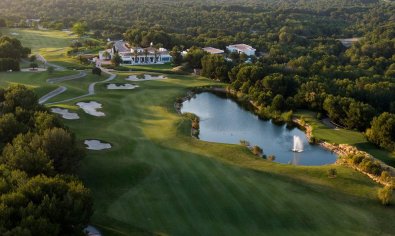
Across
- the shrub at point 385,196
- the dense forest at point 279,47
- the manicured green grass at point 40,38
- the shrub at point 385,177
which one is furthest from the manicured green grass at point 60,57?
the shrub at point 385,196

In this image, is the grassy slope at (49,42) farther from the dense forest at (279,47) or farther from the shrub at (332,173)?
the shrub at (332,173)

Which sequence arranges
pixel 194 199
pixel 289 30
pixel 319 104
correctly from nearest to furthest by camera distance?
pixel 194 199 → pixel 319 104 → pixel 289 30

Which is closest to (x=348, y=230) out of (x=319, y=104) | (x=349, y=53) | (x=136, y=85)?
(x=319, y=104)

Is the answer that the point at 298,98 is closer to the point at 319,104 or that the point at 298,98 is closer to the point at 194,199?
the point at 319,104

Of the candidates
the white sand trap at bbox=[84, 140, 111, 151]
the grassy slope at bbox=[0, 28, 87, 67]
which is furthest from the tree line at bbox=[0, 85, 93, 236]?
the grassy slope at bbox=[0, 28, 87, 67]

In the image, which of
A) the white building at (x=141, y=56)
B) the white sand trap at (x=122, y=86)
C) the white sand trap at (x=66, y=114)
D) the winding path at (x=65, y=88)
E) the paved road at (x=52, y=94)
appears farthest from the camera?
the white building at (x=141, y=56)

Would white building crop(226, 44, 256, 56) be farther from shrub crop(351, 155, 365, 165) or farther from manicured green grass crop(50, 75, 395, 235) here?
shrub crop(351, 155, 365, 165)

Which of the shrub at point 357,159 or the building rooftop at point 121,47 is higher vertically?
the building rooftop at point 121,47
